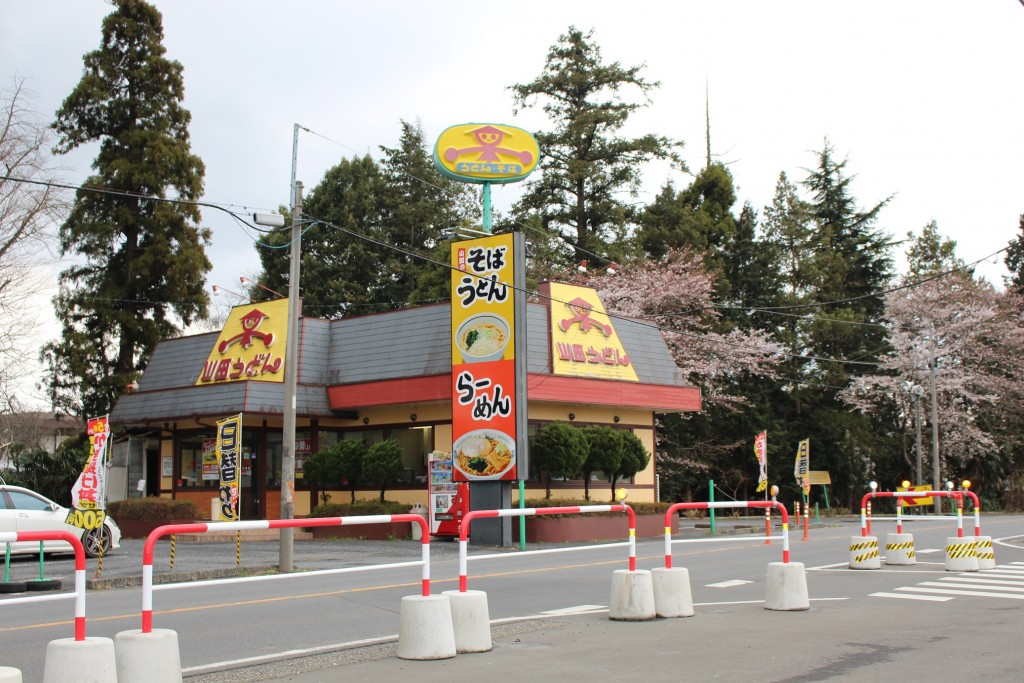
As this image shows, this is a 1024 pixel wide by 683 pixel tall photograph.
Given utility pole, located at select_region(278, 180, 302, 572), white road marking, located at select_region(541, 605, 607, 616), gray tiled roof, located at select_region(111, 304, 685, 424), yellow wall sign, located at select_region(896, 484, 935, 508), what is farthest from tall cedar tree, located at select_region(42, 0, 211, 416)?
white road marking, located at select_region(541, 605, 607, 616)

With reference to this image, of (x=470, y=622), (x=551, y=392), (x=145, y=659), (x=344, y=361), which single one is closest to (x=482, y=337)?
(x=551, y=392)

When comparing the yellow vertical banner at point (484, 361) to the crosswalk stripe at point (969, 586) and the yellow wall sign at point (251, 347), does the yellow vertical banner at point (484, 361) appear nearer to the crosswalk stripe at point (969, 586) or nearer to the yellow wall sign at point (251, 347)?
the yellow wall sign at point (251, 347)

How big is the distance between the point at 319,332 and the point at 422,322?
13.5 ft

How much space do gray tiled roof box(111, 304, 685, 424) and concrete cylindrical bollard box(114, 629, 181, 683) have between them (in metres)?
20.4

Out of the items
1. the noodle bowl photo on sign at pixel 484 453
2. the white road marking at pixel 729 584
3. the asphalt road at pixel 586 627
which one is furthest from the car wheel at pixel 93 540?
the white road marking at pixel 729 584

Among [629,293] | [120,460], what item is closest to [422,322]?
[120,460]

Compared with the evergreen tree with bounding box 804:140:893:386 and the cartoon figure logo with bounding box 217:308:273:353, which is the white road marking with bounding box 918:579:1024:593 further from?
the evergreen tree with bounding box 804:140:893:386

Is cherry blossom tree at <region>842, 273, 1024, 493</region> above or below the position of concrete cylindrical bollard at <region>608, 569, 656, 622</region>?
above

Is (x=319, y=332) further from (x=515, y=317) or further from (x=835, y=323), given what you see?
(x=835, y=323)

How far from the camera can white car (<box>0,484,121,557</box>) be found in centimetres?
2012

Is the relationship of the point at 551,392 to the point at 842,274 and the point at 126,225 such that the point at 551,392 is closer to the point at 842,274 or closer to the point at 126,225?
the point at 126,225

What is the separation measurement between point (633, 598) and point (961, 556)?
26.3ft

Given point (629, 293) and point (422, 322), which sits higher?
point (629, 293)

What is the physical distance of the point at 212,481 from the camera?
32219 mm
